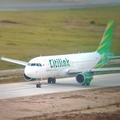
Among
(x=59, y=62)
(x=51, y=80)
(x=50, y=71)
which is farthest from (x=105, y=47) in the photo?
(x=50, y=71)

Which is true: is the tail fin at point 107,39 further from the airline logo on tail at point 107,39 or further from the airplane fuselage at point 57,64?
the airplane fuselage at point 57,64

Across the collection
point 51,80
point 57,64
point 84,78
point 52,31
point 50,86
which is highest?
point 52,31

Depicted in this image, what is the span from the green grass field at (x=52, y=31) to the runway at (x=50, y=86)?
580cm

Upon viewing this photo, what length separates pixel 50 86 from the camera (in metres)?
32.8

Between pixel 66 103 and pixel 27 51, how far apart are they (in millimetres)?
14610

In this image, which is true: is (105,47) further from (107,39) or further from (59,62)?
(59,62)

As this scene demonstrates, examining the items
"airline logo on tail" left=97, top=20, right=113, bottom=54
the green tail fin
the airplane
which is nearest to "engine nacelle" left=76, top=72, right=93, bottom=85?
the airplane

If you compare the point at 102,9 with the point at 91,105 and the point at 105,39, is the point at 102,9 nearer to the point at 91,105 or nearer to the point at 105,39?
the point at 105,39

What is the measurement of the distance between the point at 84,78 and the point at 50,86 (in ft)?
5.64

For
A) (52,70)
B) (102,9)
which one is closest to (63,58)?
(52,70)

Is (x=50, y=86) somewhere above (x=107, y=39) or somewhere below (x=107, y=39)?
below

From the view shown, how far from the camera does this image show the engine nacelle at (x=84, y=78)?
108 feet

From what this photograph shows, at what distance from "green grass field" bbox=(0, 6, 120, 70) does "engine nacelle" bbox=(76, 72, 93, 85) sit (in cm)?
798

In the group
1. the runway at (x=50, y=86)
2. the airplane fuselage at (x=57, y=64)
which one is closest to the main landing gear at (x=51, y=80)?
the runway at (x=50, y=86)
